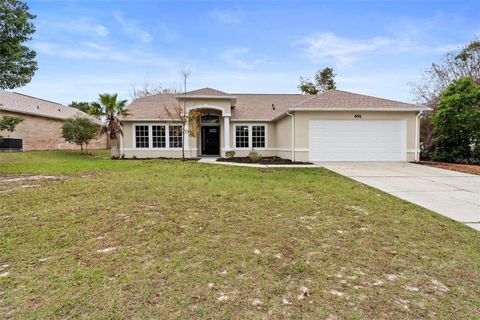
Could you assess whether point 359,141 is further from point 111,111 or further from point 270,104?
point 111,111

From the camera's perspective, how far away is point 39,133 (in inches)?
945

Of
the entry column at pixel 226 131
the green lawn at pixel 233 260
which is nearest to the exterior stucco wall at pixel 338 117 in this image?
the entry column at pixel 226 131

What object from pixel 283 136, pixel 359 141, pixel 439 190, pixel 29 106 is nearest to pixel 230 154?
pixel 283 136

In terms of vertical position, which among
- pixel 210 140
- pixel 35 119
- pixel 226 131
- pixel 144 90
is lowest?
pixel 210 140

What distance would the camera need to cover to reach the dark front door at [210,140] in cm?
2058

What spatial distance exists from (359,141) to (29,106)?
1059 inches

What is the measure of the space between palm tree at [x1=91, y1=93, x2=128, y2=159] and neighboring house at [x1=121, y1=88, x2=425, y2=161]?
24.7 inches

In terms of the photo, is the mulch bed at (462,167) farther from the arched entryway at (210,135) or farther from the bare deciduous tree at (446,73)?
the arched entryway at (210,135)

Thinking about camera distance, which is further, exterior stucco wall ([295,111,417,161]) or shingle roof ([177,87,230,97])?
shingle roof ([177,87,230,97])

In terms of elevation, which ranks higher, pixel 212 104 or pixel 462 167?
pixel 212 104

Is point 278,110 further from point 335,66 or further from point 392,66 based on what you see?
point 335,66

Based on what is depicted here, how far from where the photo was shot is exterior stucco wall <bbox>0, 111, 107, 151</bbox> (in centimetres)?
2217

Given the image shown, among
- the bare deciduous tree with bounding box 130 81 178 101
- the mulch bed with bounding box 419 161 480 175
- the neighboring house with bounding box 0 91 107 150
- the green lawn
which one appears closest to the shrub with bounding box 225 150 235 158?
the mulch bed with bounding box 419 161 480 175

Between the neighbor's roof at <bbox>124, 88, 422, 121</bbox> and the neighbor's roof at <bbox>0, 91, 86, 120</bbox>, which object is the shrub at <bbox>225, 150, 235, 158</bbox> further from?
the neighbor's roof at <bbox>0, 91, 86, 120</bbox>
